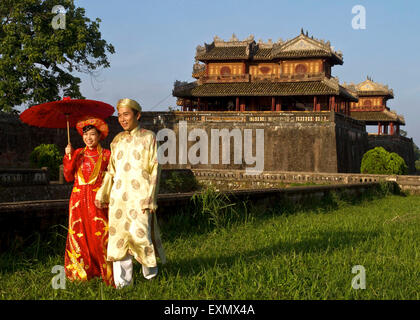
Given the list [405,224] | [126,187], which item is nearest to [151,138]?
[126,187]

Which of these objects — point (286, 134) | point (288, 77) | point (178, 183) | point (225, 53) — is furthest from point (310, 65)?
point (178, 183)

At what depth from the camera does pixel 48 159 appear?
1642cm

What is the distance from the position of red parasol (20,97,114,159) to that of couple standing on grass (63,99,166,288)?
19 cm

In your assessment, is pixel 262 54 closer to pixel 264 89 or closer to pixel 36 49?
pixel 264 89

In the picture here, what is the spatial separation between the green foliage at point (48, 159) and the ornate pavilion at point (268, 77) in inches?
474

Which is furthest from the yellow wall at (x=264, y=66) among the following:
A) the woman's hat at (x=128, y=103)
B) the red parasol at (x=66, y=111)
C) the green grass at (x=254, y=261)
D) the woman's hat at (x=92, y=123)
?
the woman's hat at (x=128, y=103)

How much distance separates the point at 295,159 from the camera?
23.2m

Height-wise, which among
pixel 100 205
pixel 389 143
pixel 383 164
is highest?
pixel 389 143

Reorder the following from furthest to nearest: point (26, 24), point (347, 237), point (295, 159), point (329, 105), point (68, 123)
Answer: point (329, 105) < point (295, 159) < point (26, 24) < point (347, 237) < point (68, 123)

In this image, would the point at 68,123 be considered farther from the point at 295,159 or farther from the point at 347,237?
the point at 295,159

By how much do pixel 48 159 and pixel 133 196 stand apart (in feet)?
44.2

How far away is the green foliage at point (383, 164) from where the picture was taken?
1936 cm

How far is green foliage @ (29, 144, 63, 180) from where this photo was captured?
16.4 metres

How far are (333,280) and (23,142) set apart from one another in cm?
1938
